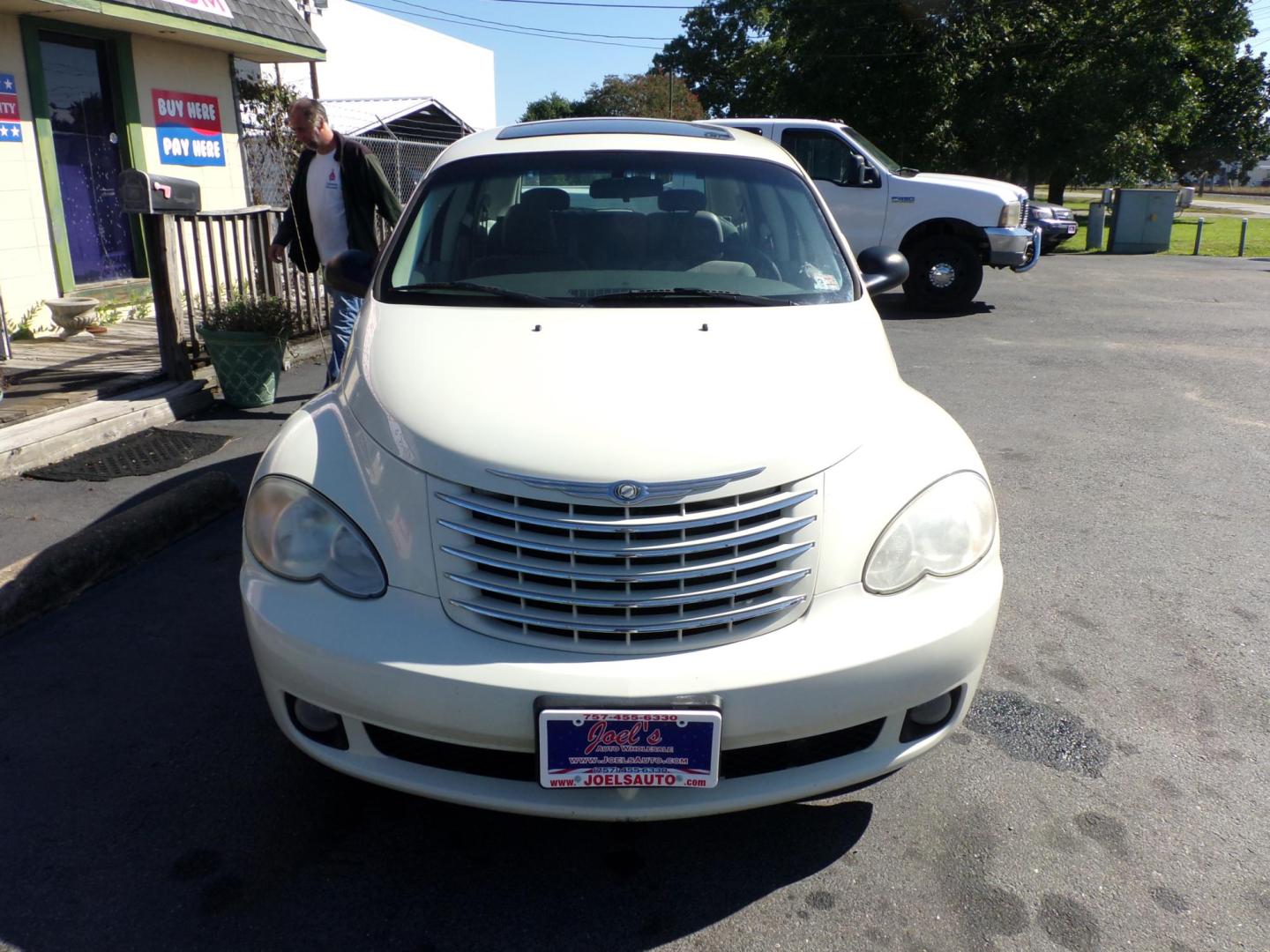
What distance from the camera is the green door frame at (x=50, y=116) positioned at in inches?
334

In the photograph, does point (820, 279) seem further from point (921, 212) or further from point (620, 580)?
point (921, 212)

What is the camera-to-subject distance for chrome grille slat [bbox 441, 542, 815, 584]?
2.25m

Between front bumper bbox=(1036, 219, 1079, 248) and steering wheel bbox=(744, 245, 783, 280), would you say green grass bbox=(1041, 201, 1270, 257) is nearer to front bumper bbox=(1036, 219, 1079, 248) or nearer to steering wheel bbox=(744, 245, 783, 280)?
front bumper bbox=(1036, 219, 1079, 248)

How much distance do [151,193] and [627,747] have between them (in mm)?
5375

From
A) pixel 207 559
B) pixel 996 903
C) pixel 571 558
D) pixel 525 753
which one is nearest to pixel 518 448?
pixel 571 558

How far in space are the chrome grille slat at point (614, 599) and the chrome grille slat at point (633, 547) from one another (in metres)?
0.09

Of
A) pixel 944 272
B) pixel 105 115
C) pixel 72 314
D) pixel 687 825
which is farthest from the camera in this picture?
pixel 944 272

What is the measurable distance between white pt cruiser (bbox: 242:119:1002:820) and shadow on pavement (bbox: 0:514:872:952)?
0.33m

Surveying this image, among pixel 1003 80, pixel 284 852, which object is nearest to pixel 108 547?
pixel 284 852

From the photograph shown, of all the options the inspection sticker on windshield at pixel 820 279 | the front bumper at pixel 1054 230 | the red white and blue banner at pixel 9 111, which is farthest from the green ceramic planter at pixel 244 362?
the front bumper at pixel 1054 230

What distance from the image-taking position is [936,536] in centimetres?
250

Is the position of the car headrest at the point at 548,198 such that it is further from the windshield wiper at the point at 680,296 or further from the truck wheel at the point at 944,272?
the truck wheel at the point at 944,272

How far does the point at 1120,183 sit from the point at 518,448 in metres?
30.8

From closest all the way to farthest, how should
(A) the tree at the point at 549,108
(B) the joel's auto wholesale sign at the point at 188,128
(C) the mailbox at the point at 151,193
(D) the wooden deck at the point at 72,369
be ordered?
1. (C) the mailbox at the point at 151,193
2. (D) the wooden deck at the point at 72,369
3. (B) the joel's auto wholesale sign at the point at 188,128
4. (A) the tree at the point at 549,108
